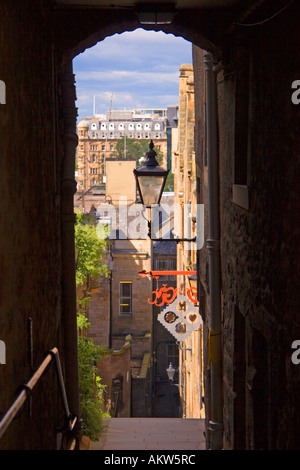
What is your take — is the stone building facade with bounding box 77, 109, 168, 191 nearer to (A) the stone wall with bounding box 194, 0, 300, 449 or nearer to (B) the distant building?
(B) the distant building

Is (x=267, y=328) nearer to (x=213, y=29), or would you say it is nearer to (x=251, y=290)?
(x=251, y=290)

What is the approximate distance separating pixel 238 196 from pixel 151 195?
364cm

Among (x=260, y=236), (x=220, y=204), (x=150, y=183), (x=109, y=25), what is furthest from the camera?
(x=150, y=183)

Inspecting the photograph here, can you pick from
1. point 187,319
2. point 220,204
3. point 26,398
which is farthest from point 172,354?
point 26,398

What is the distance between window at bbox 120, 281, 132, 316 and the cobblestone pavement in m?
23.3

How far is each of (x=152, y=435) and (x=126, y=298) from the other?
25.6 meters

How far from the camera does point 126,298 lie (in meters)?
38.9

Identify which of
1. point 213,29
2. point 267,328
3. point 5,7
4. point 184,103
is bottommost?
point 267,328

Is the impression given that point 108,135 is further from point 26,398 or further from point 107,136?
point 26,398

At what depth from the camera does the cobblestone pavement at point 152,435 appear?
40.7 ft

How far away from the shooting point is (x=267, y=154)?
573 centimetres

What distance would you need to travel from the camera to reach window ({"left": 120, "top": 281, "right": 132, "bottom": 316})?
38.7 meters

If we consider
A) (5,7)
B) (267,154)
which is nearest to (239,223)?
(267,154)

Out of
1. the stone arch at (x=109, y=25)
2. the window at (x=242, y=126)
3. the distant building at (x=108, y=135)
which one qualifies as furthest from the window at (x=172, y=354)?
the distant building at (x=108, y=135)
